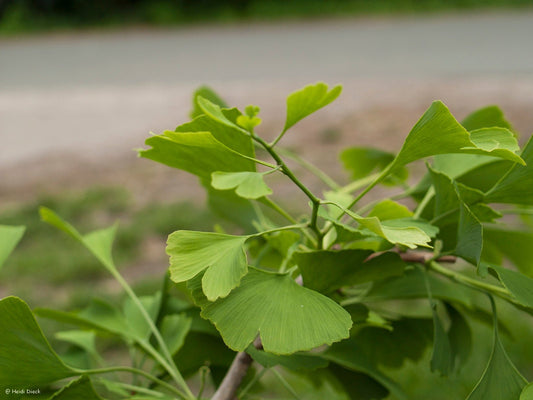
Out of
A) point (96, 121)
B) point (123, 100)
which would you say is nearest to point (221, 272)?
point (96, 121)

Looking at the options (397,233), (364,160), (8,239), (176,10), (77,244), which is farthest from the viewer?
(176,10)

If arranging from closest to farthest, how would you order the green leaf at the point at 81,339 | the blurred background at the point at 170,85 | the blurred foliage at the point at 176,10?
1. the green leaf at the point at 81,339
2. the blurred background at the point at 170,85
3. the blurred foliage at the point at 176,10

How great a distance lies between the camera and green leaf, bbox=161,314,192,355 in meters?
0.46

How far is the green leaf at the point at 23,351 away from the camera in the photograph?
1.21 feet

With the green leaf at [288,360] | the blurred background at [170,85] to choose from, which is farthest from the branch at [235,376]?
the blurred background at [170,85]

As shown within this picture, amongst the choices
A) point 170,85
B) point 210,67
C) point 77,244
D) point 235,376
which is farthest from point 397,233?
point 210,67

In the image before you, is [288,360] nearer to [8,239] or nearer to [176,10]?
[8,239]

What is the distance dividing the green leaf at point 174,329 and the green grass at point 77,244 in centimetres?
158

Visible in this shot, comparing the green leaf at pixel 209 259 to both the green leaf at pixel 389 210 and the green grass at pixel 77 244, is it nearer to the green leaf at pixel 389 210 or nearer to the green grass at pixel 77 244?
the green leaf at pixel 389 210

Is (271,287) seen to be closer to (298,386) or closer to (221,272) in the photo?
(221,272)

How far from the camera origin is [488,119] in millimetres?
479

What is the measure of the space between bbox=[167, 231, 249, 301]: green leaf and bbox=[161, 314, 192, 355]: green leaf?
→ 0.40 ft

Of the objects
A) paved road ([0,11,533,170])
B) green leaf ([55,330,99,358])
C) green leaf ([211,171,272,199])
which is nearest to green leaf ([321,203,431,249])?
green leaf ([211,171,272,199])

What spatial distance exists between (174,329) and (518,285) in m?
0.25
